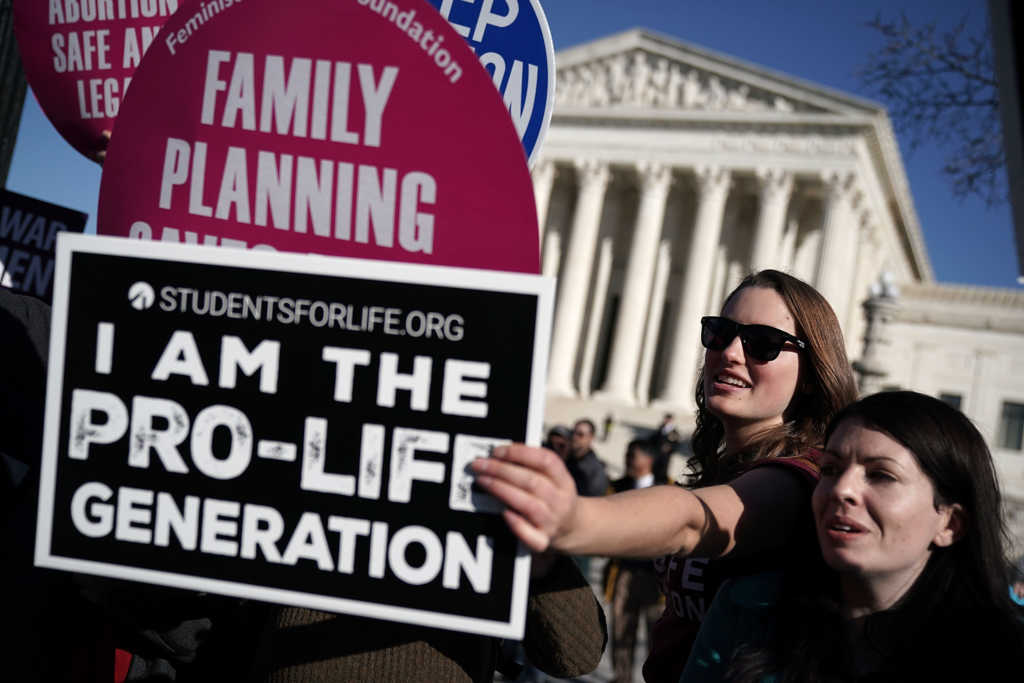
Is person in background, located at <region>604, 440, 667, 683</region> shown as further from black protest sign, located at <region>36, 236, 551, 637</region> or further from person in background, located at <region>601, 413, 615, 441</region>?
person in background, located at <region>601, 413, 615, 441</region>

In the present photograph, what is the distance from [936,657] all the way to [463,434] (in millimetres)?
1106

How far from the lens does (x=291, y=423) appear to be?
1.52 m

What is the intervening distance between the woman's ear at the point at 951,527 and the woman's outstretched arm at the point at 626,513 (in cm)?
33

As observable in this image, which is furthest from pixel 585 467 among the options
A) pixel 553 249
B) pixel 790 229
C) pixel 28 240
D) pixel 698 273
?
pixel 790 229

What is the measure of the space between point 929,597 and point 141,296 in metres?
1.70

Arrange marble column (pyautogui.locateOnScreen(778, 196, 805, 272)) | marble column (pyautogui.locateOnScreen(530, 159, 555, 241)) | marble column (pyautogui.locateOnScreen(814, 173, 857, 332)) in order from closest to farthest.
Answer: marble column (pyautogui.locateOnScreen(814, 173, 857, 332)) → marble column (pyautogui.locateOnScreen(530, 159, 555, 241)) → marble column (pyautogui.locateOnScreen(778, 196, 805, 272))

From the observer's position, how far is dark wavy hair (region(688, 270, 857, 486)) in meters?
2.30

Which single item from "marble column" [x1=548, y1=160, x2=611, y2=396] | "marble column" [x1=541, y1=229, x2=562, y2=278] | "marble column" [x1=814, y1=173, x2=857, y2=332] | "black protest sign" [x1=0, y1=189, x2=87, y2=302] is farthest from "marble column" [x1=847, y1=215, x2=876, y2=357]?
"black protest sign" [x1=0, y1=189, x2=87, y2=302]

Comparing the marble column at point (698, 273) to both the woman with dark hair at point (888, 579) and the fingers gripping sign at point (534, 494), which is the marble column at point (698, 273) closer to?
the woman with dark hair at point (888, 579)

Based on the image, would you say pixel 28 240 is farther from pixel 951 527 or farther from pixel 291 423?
pixel 951 527

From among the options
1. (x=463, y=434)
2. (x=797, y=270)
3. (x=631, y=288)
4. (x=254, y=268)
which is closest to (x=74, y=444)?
(x=254, y=268)

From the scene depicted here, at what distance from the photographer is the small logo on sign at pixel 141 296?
1564 millimetres

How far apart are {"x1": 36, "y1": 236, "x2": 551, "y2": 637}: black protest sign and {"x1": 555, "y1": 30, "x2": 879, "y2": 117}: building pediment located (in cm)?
3658

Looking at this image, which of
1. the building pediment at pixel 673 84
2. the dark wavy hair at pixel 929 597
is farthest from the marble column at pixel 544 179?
the dark wavy hair at pixel 929 597
